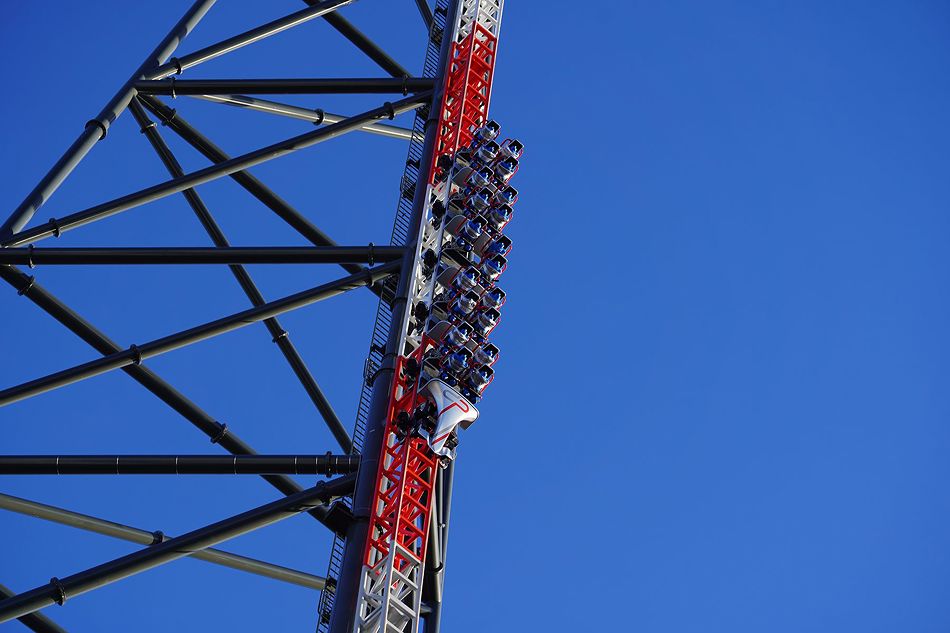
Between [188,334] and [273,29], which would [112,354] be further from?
[273,29]

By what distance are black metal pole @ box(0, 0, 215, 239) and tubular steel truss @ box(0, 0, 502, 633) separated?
35 millimetres

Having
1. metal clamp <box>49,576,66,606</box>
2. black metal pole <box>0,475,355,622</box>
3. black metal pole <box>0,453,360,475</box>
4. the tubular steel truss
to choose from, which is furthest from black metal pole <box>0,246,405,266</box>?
metal clamp <box>49,576,66,606</box>

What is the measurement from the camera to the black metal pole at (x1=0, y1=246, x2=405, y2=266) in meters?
24.4

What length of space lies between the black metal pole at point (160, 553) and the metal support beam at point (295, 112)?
34.3ft

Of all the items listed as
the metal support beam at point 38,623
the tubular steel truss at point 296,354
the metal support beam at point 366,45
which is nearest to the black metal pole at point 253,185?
the tubular steel truss at point 296,354

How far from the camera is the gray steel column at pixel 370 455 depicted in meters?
21.1

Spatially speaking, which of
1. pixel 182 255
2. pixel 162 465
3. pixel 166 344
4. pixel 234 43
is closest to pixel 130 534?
pixel 162 465

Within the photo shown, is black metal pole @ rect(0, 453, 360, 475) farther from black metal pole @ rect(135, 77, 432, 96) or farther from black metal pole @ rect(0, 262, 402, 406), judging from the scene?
black metal pole @ rect(135, 77, 432, 96)

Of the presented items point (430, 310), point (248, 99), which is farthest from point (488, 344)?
point (248, 99)

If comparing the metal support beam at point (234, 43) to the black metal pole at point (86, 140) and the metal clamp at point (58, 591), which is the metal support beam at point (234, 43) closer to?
the black metal pole at point (86, 140)

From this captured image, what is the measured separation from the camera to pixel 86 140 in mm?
26844

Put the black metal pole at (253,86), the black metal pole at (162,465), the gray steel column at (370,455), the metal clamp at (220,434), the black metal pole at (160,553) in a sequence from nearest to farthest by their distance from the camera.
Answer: the black metal pole at (160,553)
the gray steel column at (370,455)
the black metal pole at (162,465)
the metal clamp at (220,434)
the black metal pole at (253,86)

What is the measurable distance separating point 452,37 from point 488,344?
9102 mm

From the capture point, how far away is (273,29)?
1160 inches
